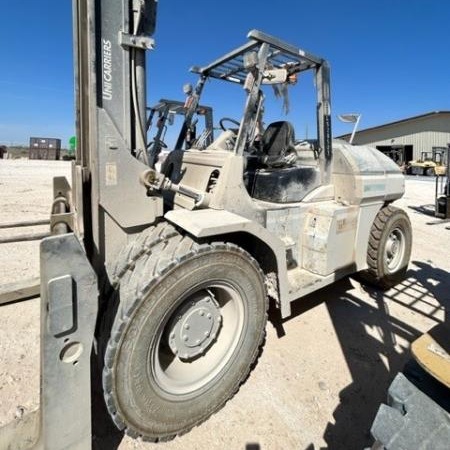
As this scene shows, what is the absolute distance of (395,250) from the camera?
4.95 metres

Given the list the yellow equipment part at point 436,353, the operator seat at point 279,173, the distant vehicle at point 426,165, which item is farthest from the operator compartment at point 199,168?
the distant vehicle at point 426,165

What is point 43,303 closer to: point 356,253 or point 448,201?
point 356,253

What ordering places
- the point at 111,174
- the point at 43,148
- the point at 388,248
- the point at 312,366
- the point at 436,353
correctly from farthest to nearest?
the point at 43,148, the point at 388,248, the point at 312,366, the point at 111,174, the point at 436,353

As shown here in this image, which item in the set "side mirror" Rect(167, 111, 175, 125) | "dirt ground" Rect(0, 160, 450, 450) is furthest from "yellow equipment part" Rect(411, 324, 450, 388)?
"side mirror" Rect(167, 111, 175, 125)

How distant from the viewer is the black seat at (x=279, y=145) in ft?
12.5

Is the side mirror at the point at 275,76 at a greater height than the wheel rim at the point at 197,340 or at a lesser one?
greater

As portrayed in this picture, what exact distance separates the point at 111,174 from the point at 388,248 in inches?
159

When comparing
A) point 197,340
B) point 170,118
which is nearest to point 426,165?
point 170,118

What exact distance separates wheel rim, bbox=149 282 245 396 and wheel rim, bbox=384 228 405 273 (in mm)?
3008

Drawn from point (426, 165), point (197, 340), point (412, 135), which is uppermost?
point (412, 135)

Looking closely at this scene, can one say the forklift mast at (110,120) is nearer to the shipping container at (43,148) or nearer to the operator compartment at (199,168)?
the operator compartment at (199,168)

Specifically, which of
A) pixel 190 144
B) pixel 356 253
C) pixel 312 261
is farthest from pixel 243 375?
pixel 190 144

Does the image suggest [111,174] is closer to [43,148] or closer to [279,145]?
[279,145]

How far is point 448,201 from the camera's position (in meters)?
10.5
